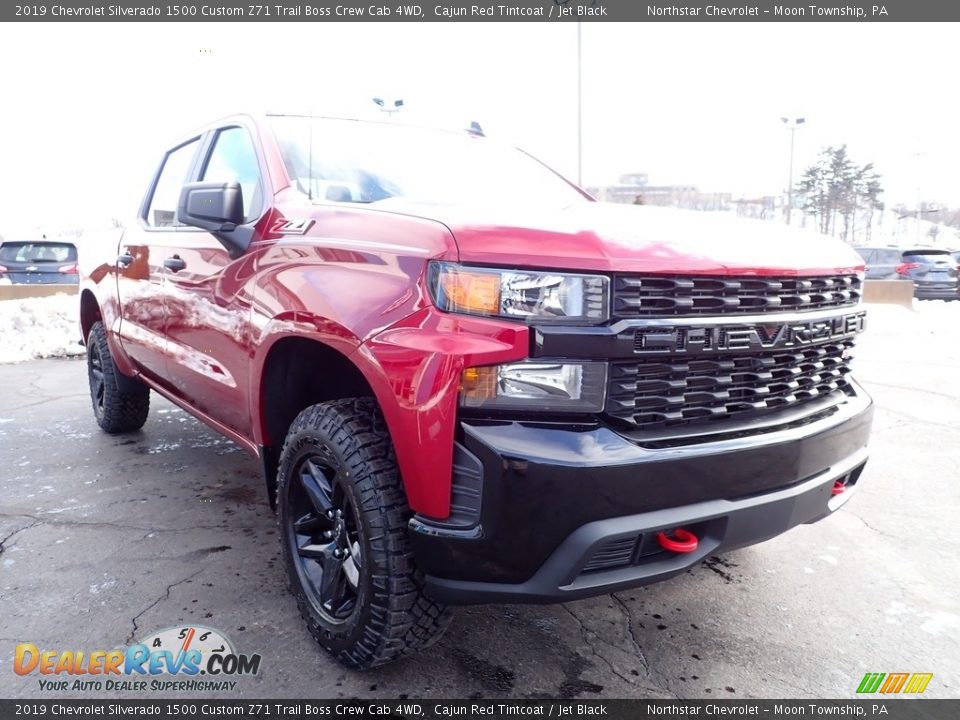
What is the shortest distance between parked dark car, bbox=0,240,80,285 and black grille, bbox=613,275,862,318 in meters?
12.8

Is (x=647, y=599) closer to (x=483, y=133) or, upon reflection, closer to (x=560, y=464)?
(x=560, y=464)

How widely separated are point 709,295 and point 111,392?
4.08 meters

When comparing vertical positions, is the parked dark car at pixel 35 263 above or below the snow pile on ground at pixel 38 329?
above

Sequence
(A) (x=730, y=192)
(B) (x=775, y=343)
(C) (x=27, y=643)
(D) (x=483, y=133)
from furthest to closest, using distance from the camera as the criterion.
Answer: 1. (A) (x=730, y=192)
2. (D) (x=483, y=133)
3. (C) (x=27, y=643)
4. (B) (x=775, y=343)

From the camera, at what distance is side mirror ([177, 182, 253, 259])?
8.36 ft

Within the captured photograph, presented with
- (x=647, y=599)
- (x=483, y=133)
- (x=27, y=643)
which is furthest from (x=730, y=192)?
(x=27, y=643)

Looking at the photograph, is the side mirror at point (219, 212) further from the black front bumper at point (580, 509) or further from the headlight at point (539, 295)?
the black front bumper at point (580, 509)

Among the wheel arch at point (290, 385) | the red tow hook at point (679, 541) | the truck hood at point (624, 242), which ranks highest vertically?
the truck hood at point (624, 242)

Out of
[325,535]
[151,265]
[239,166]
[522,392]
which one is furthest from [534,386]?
[151,265]

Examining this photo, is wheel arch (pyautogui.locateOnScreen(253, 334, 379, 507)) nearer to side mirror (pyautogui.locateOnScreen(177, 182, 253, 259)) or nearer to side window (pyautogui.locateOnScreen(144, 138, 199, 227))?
side mirror (pyautogui.locateOnScreen(177, 182, 253, 259))

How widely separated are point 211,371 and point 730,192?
57.9 feet

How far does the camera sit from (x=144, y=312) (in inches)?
149

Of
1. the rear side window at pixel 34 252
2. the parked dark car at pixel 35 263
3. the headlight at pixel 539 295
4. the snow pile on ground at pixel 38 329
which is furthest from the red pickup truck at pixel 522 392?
the rear side window at pixel 34 252

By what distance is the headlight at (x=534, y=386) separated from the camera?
1.78 metres
